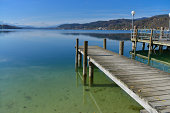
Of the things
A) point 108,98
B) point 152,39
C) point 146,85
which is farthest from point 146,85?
point 152,39

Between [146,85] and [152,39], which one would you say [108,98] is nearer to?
[146,85]

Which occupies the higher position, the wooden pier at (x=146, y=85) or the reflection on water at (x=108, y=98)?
the wooden pier at (x=146, y=85)

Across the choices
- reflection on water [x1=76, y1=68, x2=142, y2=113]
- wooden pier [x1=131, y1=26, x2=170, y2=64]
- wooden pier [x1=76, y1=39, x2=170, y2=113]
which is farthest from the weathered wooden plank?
wooden pier [x1=131, y1=26, x2=170, y2=64]

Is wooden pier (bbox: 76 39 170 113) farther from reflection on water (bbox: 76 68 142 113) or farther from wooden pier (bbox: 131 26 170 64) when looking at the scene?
wooden pier (bbox: 131 26 170 64)

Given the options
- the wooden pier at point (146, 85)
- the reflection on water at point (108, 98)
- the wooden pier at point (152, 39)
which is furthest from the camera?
the wooden pier at point (152, 39)

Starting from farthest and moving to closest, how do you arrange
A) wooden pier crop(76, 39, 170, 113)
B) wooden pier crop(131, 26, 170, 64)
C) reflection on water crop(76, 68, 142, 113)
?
wooden pier crop(131, 26, 170, 64)
reflection on water crop(76, 68, 142, 113)
wooden pier crop(76, 39, 170, 113)

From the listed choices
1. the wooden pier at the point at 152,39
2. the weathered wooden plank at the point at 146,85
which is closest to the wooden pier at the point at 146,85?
the weathered wooden plank at the point at 146,85

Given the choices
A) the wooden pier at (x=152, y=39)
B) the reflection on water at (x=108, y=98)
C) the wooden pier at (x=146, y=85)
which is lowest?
the reflection on water at (x=108, y=98)

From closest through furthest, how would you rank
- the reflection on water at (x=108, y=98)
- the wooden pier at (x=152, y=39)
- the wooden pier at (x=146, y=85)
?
the wooden pier at (x=146, y=85) → the reflection on water at (x=108, y=98) → the wooden pier at (x=152, y=39)

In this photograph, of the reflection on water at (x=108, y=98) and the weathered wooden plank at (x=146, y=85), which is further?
the reflection on water at (x=108, y=98)

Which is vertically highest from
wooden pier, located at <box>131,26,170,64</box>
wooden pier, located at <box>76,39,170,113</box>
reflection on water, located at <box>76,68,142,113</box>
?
wooden pier, located at <box>131,26,170,64</box>

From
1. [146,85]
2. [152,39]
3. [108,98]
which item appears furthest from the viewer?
[152,39]

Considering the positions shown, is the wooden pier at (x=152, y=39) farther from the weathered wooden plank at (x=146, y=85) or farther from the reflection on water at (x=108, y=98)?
the weathered wooden plank at (x=146, y=85)

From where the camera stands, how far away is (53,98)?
8.13 m
